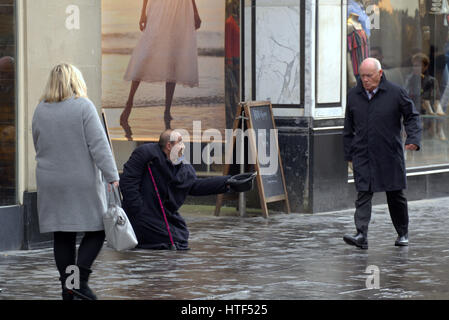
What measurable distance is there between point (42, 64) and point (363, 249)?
3476 millimetres

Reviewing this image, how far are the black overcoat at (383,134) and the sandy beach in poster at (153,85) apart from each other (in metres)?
3.41

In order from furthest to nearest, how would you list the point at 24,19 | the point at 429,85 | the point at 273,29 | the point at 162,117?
the point at 429,85 → the point at 162,117 → the point at 273,29 → the point at 24,19

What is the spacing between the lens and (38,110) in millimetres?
6984

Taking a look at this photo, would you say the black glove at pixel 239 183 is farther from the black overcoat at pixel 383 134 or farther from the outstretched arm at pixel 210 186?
the black overcoat at pixel 383 134

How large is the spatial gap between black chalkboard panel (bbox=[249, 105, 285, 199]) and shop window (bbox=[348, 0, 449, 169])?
4.76ft

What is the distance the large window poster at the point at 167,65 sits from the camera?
12.8m

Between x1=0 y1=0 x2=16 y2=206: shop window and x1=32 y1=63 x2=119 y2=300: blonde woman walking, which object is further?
x1=0 y1=0 x2=16 y2=206: shop window

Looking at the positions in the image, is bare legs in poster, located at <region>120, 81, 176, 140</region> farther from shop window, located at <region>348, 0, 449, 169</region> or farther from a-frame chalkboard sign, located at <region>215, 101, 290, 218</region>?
shop window, located at <region>348, 0, 449, 169</region>

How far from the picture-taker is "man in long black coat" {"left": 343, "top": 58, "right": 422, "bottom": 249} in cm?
964

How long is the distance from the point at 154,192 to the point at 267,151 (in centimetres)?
268

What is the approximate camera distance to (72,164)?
688 centimetres

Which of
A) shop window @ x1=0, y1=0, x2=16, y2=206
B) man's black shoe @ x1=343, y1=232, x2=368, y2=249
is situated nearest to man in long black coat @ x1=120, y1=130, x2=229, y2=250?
shop window @ x1=0, y1=0, x2=16, y2=206
